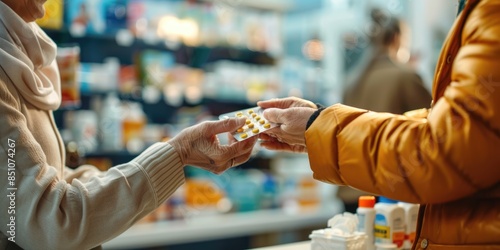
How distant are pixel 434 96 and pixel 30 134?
96 cm

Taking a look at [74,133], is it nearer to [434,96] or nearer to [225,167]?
[225,167]

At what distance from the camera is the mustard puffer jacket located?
115cm

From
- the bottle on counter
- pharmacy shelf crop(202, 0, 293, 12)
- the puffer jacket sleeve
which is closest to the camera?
the puffer jacket sleeve

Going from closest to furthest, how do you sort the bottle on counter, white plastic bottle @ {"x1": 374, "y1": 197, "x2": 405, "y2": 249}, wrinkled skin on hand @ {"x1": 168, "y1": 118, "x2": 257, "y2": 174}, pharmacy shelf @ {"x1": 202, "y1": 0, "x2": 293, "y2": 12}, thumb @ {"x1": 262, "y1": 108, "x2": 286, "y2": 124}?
thumb @ {"x1": 262, "y1": 108, "x2": 286, "y2": 124} < wrinkled skin on hand @ {"x1": 168, "y1": 118, "x2": 257, "y2": 174} < white plastic bottle @ {"x1": 374, "y1": 197, "x2": 405, "y2": 249} < the bottle on counter < pharmacy shelf @ {"x1": 202, "y1": 0, "x2": 293, "y2": 12}

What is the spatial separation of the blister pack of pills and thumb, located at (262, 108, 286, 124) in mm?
18

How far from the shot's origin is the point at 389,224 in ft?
6.02

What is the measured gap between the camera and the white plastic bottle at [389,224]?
1.84 m

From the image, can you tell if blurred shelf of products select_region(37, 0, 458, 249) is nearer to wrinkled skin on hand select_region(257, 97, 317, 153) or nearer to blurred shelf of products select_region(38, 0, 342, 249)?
blurred shelf of products select_region(38, 0, 342, 249)

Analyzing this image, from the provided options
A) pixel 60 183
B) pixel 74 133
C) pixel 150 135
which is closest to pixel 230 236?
pixel 150 135

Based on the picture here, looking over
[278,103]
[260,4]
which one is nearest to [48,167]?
[278,103]

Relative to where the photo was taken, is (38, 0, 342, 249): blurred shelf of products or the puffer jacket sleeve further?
(38, 0, 342, 249): blurred shelf of products

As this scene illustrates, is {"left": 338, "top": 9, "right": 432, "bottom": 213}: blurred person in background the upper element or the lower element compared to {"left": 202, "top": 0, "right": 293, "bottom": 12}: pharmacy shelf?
lower

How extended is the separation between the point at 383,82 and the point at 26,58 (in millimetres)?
2445

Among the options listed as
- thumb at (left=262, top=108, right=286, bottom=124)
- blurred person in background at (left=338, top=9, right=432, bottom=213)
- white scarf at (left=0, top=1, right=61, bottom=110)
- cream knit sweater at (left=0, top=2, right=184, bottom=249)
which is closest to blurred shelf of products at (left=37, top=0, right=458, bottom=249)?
blurred person in background at (left=338, top=9, right=432, bottom=213)
